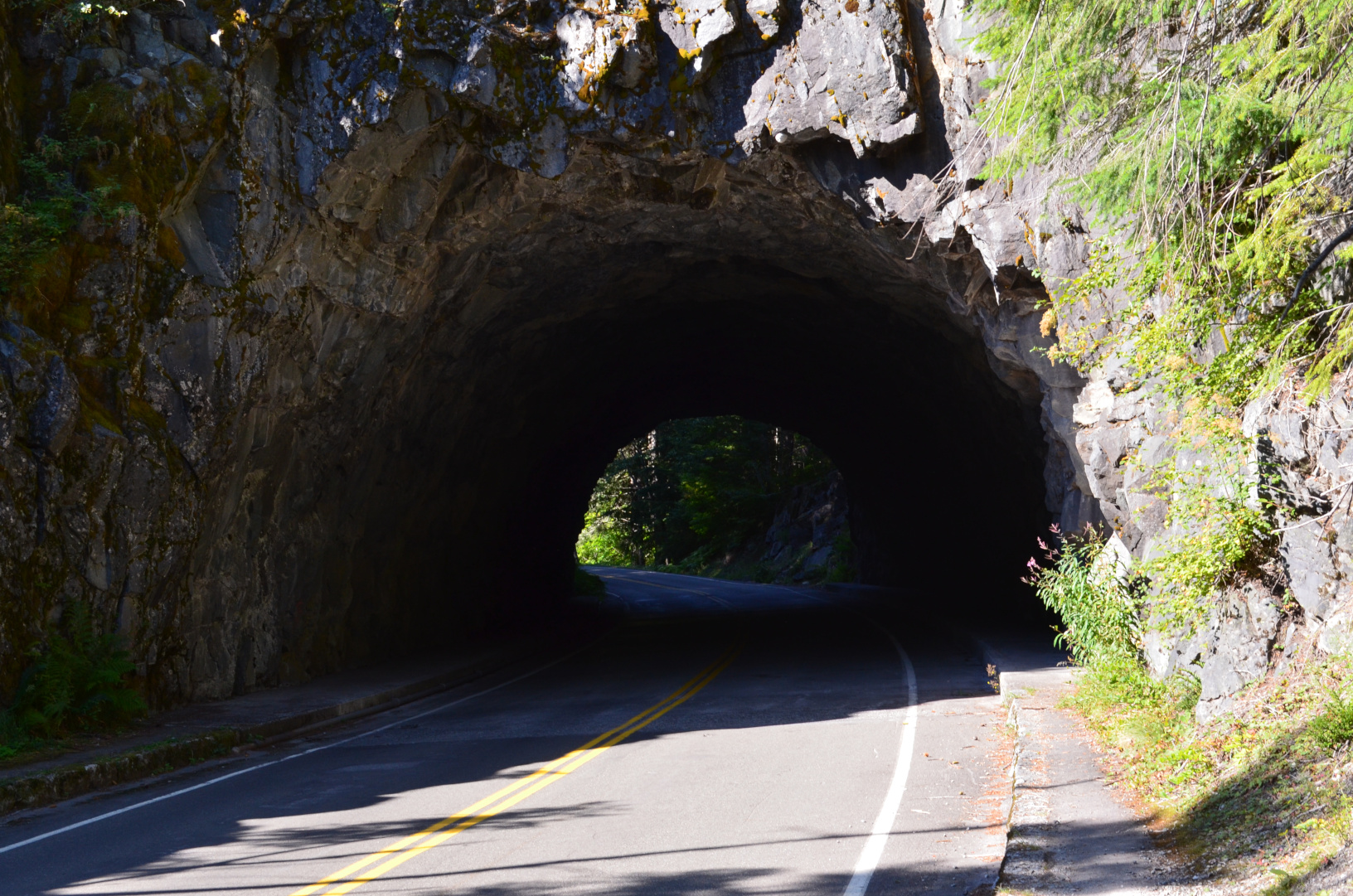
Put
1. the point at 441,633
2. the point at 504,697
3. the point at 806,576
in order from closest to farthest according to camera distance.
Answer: the point at 504,697
the point at 441,633
the point at 806,576

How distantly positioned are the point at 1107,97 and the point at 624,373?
1881cm

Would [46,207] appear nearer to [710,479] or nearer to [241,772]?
[241,772]

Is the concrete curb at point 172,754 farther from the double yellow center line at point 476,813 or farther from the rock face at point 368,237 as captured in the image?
the double yellow center line at point 476,813

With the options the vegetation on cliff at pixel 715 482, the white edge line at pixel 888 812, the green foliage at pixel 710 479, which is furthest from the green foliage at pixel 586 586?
the white edge line at pixel 888 812

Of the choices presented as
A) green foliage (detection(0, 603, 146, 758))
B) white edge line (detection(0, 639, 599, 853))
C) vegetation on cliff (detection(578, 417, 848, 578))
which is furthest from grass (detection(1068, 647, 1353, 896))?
vegetation on cliff (detection(578, 417, 848, 578))

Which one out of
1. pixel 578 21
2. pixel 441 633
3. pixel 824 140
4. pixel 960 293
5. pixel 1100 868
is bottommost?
pixel 1100 868

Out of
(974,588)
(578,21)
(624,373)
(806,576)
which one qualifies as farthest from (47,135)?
(806,576)

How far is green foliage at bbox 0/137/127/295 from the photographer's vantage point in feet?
36.0

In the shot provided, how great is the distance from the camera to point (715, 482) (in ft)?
166

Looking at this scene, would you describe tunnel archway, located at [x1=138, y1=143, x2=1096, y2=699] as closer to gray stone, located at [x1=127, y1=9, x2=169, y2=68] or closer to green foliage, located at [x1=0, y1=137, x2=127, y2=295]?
green foliage, located at [x1=0, y1=137, x2=127, y2=295]

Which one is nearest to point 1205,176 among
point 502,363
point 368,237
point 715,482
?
point 368,237

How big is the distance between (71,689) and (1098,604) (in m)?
10.9

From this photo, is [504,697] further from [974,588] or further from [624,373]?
[974,588]

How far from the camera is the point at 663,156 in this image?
1326cm
